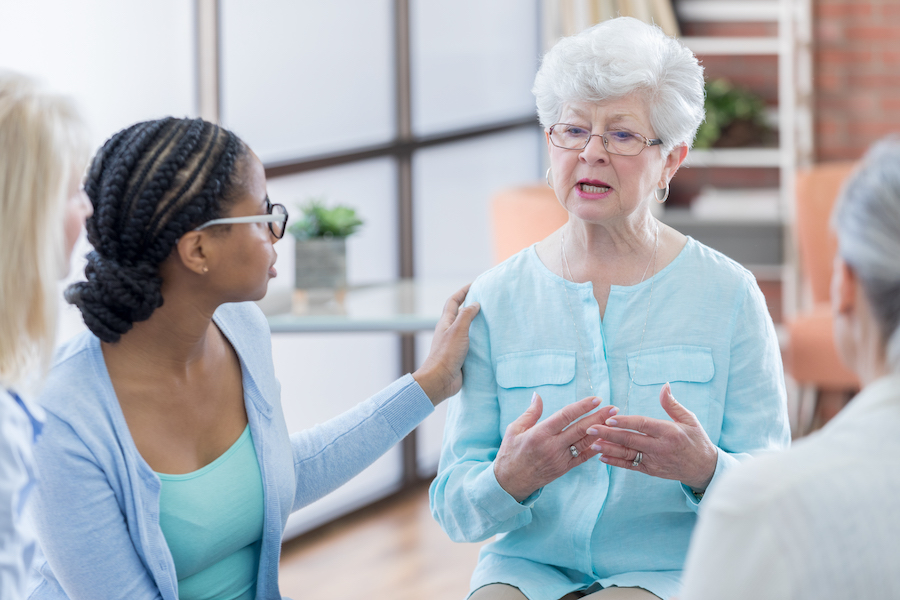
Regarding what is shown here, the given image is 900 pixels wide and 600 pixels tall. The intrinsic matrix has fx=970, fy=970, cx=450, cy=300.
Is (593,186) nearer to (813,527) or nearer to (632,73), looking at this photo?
(632,73)

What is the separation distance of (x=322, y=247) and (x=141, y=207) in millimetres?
1485

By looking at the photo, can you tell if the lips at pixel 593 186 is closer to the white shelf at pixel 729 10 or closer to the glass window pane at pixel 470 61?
the glass window pane at pixel 470 61

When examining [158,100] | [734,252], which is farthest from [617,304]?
[734,252]

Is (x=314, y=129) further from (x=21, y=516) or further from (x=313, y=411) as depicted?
(x=21, y=516)

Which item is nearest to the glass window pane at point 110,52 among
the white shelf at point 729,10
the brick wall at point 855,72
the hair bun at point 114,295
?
the hair bun at point 114,295

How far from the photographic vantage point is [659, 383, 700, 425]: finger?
1298 millimetres

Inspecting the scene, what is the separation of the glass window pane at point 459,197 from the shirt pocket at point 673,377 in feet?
8.00

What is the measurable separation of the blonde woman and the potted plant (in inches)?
63.4

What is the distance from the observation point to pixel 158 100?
2.89m

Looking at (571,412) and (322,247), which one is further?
(322,247)

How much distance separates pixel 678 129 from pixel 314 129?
87.1 inches

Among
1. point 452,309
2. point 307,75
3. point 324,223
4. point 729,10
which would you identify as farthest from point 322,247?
point 729,10

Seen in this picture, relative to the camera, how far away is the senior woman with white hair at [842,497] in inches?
33.0

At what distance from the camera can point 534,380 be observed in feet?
5.07
